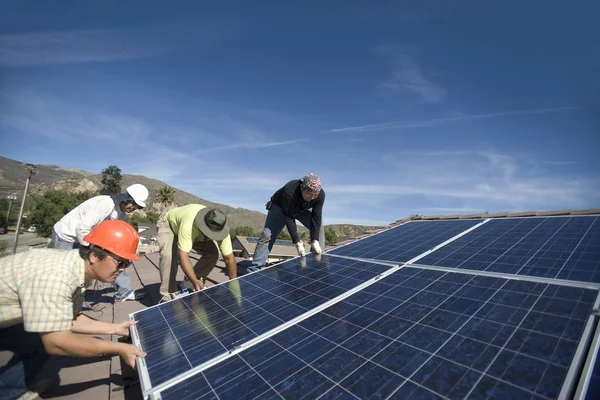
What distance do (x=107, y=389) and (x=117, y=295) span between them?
3430mm

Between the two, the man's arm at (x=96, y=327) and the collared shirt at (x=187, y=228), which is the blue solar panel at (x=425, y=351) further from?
the collared shirt at (x=187, y=228)

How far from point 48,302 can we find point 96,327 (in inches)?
40.5

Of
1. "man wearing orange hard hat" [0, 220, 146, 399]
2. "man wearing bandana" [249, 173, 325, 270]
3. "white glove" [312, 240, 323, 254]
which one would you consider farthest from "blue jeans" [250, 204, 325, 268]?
"man wearing orange hard hat" [0, 220, 146, 399]

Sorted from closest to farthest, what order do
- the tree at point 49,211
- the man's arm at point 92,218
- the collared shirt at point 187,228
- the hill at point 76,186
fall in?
the collared shirt at point 187,228
the man's arm at point 92,218
the tree at point 49,211
the hill at point 76,186

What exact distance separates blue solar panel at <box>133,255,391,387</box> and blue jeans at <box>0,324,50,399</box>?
89 centimetres

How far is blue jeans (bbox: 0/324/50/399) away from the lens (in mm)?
2496

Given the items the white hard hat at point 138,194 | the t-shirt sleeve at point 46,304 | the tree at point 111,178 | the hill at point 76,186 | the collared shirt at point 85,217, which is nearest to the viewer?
the t-shirt sleeve at point 46,304

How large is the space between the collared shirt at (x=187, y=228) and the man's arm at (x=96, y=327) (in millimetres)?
1588

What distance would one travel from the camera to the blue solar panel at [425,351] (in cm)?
175

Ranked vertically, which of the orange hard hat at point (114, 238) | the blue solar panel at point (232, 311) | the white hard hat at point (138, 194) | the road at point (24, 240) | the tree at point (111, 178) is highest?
the tree at point (111, 178)

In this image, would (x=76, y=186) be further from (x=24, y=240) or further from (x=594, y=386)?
(x=594, y=386)

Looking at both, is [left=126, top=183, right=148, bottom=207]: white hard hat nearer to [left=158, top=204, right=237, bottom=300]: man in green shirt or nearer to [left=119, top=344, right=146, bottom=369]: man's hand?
[left=158, top=204, right=237, bottom=300]: man in green shirt

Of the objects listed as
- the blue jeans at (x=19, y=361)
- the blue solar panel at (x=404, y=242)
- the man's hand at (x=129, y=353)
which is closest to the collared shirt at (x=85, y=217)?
the blue jeans at (x=19, y=361)

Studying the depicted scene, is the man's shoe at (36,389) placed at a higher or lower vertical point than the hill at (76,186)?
lower
